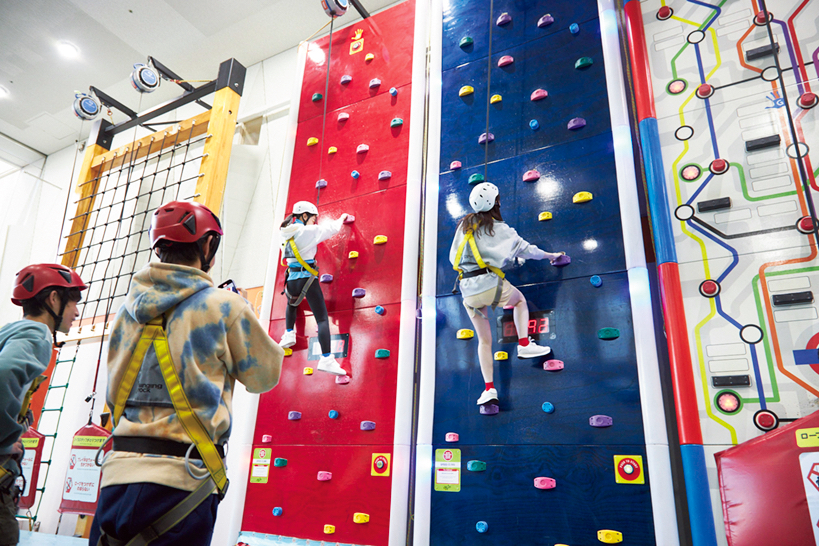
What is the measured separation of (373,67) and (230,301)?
387cm

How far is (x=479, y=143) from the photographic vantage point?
157 inches

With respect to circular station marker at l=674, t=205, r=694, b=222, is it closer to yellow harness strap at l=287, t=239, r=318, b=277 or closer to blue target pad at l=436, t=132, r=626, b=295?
blue target pad at l=436, t=132, r=626, b=295

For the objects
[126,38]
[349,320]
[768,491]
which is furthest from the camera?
[126,38]

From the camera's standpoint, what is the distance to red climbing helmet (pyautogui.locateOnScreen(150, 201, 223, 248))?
172 cm

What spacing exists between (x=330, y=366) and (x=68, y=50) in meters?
6.13

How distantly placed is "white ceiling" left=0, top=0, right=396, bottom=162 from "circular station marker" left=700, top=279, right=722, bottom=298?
16.5 feet

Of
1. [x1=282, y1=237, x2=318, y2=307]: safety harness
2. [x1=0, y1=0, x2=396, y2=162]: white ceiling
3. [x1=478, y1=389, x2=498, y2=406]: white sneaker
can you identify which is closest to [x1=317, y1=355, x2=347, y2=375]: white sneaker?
[x1=282, y1=237, x2=318, y2=307]: safety harness

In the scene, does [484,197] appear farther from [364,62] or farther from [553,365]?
[364,62]

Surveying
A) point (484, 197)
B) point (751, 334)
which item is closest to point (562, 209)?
point (484, 197)

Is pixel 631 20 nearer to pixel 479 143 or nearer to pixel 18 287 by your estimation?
pixel 479 143

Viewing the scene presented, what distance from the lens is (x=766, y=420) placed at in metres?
2.63

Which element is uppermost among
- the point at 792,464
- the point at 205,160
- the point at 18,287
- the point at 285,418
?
the point at 205,160

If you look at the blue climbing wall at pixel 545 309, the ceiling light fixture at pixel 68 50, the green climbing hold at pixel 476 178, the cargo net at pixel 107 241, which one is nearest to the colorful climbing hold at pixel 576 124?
the blue climbing wall at pixel 545 309

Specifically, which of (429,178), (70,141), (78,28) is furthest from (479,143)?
(70,141)
